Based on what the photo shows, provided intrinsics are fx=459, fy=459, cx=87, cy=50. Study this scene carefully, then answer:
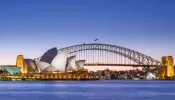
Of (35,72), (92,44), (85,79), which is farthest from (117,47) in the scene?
(35,72)

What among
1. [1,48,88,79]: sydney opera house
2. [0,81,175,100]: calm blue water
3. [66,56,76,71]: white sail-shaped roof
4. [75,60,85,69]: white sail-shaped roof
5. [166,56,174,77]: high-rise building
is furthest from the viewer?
[166,56,174,77]: high-rise building

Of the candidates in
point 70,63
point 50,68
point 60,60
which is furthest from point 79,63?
point 60,60

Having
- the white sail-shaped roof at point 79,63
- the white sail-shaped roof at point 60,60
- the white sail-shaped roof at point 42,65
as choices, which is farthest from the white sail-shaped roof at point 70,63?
the white sail-shaped roof at point 79,63

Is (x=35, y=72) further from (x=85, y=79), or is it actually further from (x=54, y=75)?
(x=85, y=79)

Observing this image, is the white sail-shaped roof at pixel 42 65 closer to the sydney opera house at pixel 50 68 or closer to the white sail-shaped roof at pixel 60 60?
the sydney opera house at pixel 50 68

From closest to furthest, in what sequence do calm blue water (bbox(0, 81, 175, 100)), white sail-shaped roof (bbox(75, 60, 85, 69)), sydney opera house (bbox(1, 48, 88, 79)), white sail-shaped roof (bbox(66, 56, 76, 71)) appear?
calm blue water (bbox(0, 81, 175, 100)) < sydney opera house (bbox(1, 48, 88, 79)) < white sail-shaped roof (bbox(66, 56, 76, 71)) < white sail-shaped roof (bbox(75, 60, 85, 69))

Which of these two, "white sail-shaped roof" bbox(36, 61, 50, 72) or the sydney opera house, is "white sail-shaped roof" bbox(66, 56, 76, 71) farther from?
"white sail-shaped roof" bbox(36, 61, 50, 72)

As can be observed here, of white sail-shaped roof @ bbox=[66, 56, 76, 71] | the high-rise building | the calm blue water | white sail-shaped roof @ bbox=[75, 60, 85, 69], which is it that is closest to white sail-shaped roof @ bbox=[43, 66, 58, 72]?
white sail-shaped roof @ bbox=[66, 56, 76, 71]
